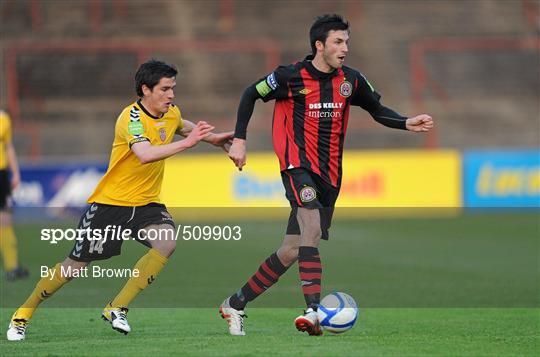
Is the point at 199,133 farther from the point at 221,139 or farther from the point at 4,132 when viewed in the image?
the point at 4,132

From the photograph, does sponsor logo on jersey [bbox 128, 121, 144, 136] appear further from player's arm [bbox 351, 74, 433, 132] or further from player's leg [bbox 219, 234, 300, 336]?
player's arm [bbox 351, 74, 433, 132]

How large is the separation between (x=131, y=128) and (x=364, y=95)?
1692 millimetres

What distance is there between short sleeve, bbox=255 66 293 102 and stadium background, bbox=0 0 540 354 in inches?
132

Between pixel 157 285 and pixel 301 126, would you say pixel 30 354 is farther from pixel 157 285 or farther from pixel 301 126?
pixel 157 285

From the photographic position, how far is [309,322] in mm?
7180

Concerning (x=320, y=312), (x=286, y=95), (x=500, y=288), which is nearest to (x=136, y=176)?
(x=286, y=95)

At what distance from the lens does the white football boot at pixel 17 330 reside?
758 centimetres

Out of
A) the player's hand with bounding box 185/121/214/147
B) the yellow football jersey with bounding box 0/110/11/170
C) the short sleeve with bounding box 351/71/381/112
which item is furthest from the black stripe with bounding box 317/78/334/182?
the yellow football jersey with bounding box 0/110/11/170

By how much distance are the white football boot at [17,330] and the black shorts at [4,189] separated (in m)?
5.48

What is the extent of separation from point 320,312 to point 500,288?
15.3 feet

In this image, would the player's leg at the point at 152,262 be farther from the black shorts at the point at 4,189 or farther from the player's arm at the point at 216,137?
the black shorts at the point at 4,189

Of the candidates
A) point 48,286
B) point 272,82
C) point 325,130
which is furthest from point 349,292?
point 48,286

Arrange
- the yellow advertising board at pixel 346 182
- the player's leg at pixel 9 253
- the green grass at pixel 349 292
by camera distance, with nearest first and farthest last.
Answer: the green grass at pixel 349 292 < the player's leg at pixel 9 253 < the yellow advertising board at pixel 346 182

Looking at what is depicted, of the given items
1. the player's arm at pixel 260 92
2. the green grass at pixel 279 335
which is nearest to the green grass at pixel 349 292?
the green grass at pixel 279 335
